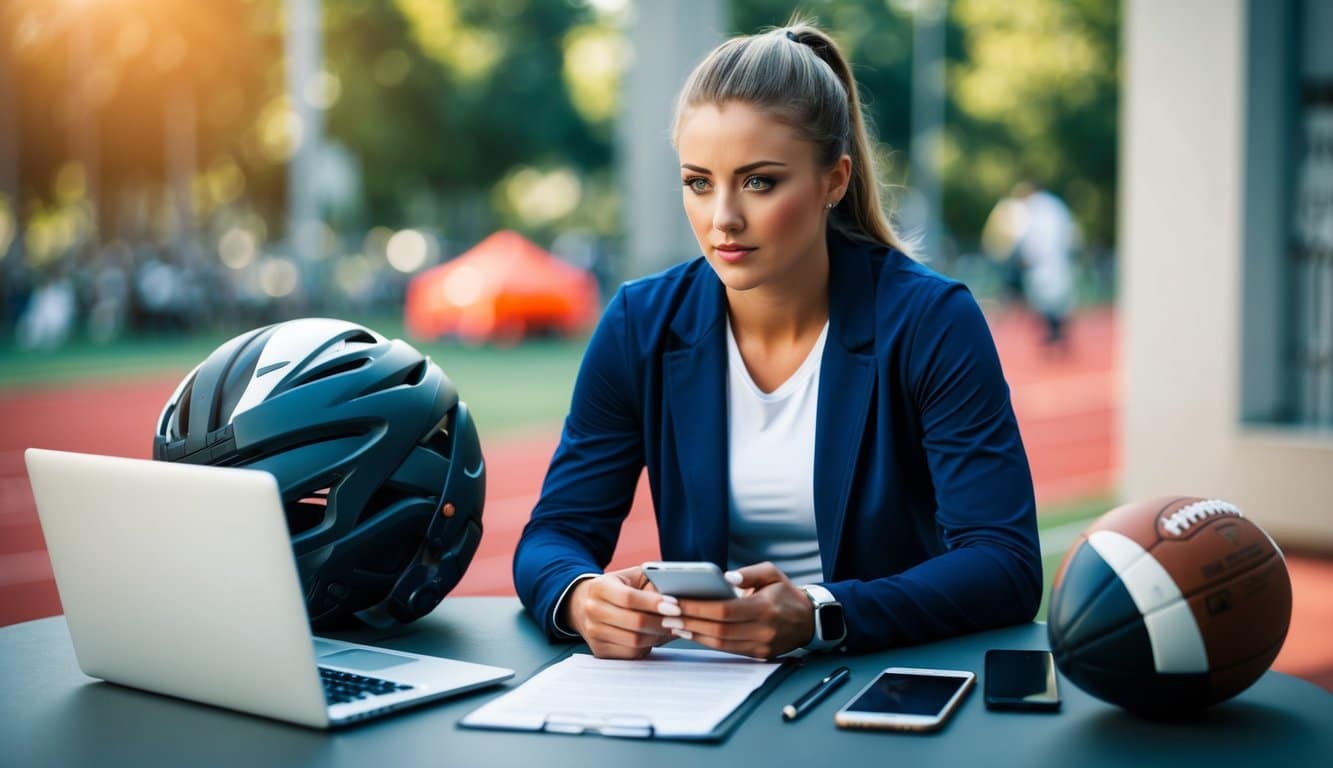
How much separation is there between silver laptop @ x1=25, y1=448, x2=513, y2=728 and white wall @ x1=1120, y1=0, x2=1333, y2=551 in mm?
6633

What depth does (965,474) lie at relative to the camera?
260cm

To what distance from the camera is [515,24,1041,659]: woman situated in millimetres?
2546

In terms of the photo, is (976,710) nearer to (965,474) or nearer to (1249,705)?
(1249,705)

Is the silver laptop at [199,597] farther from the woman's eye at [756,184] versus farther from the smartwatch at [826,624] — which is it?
the woman's eye at [756,184]

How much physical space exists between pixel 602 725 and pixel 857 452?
3.39 ft

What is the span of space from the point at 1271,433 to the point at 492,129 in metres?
39.3

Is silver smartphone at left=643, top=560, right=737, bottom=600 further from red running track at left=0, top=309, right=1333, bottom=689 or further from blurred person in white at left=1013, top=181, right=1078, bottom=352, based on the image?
blurred person in white at left=1013, top=181, right=1078, bottom=352

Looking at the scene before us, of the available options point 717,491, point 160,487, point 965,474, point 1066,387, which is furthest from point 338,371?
point 1066,387

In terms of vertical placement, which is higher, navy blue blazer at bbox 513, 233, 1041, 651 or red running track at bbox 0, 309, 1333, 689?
navy blue blazer at bbox 513, 233, 1041, 651

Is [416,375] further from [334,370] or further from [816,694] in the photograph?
[816,694]

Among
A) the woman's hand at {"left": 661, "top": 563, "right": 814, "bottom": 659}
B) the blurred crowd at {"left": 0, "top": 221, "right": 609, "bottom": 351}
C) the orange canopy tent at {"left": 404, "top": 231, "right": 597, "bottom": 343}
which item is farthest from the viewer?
the blurred crowd at {"left": 0, "top": 221, "right": 609, "bottom": 351}

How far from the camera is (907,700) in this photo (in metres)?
1.94

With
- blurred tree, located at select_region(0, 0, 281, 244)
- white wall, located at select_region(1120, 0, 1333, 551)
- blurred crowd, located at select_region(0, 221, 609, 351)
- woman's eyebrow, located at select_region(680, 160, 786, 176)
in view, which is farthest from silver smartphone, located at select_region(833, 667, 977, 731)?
blurred tree, located at select_region(0, 0, 281, 244)

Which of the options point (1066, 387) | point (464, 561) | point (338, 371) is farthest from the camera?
point (1066, 387)
